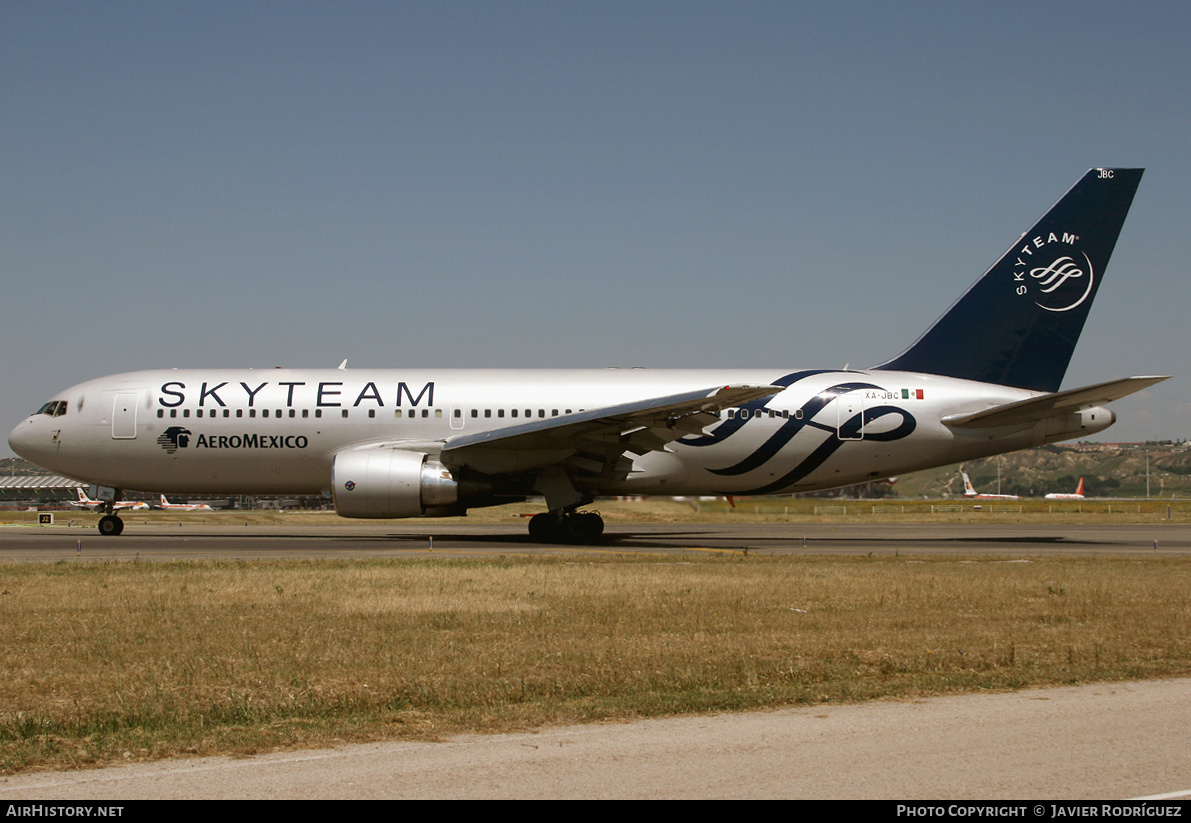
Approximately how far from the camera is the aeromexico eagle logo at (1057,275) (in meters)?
25.6

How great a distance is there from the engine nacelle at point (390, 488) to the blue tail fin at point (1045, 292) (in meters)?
13.3

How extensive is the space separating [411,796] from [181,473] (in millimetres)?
22609

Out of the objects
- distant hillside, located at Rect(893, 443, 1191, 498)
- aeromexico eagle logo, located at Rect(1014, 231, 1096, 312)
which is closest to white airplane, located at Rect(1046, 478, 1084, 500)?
aeromexico eagle logo, located at Rect(1014, 231, 1096, 312)

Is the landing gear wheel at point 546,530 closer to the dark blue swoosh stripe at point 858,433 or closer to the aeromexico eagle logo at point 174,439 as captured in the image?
the dark blue swoosh stripe at point 858,433

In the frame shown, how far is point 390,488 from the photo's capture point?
22.2 metres

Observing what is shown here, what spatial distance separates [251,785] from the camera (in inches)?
201

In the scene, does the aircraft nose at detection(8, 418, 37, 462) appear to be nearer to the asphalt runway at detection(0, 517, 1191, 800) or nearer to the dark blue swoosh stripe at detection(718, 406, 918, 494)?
the dark blue swoosh stripe at detection(718, 406, 918, 494)

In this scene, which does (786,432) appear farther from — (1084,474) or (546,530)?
(1084,474)

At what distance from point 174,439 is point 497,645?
1856 cm

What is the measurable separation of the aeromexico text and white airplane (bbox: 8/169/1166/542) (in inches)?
1.6

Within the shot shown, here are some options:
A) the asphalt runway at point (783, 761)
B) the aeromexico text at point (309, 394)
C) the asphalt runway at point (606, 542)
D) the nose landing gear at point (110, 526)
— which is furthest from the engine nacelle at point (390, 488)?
the asphalt runway at point (783, 761)

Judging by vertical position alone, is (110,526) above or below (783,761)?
above

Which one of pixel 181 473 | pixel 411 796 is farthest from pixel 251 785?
pixel 181 473

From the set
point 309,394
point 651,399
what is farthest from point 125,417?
point 651,399
